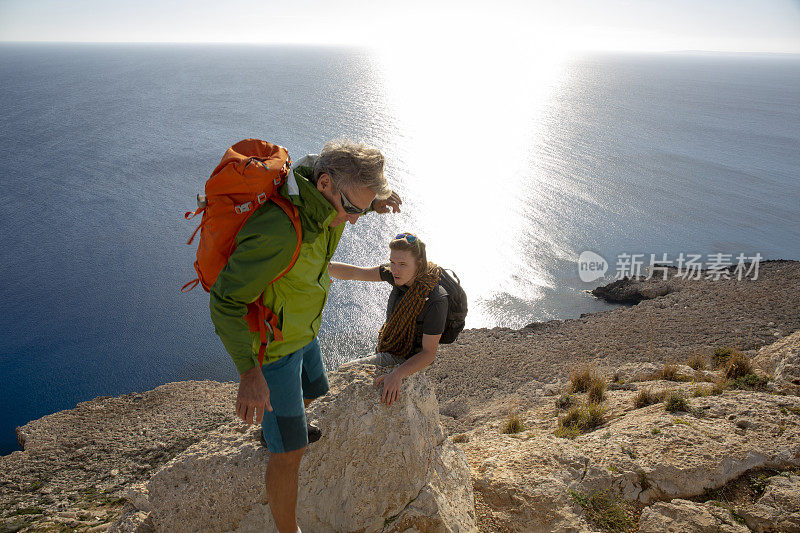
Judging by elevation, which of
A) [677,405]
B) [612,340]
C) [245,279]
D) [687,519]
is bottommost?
[612,340]

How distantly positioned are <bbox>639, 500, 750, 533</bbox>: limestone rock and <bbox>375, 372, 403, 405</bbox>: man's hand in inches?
89.4

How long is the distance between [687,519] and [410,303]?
2.80 m

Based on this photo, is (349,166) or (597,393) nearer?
(349,166)

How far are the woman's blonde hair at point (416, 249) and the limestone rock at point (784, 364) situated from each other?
552cm

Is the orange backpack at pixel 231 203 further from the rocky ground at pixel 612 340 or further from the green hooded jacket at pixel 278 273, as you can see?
the rocky ground at pixel 612 340

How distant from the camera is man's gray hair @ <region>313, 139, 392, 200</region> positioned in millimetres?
2562

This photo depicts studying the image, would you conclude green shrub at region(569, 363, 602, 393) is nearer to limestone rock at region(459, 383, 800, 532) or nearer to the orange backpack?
limestone rock at region(459, 383, 800, 532)

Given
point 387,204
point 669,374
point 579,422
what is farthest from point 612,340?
point 387,204

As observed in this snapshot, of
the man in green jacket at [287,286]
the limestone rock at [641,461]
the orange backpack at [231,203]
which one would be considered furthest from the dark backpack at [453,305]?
the limestone rock at [641,461]

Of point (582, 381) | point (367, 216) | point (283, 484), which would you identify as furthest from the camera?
point (367, 216)

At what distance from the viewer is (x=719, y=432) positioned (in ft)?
15.4

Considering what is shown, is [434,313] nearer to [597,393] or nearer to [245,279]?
[245,279]

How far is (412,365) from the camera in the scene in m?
3.44

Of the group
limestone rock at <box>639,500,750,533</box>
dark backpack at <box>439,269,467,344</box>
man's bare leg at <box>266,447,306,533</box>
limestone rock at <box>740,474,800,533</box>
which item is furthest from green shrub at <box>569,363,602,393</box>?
man's bare leg at <box>266,447,306,533</box>
